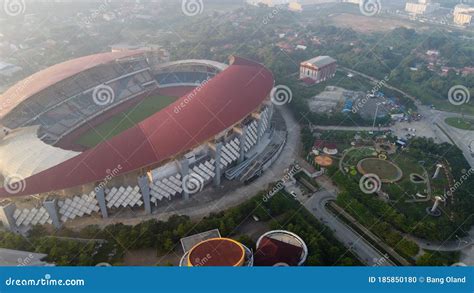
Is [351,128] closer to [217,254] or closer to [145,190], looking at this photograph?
[145,190]

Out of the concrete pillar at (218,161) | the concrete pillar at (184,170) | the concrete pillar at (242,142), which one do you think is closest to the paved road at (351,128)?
the concrete pillar at (242,142)

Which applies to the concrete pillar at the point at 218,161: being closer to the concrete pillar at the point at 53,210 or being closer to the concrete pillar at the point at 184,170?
the concrete pillar at the point at 184,170

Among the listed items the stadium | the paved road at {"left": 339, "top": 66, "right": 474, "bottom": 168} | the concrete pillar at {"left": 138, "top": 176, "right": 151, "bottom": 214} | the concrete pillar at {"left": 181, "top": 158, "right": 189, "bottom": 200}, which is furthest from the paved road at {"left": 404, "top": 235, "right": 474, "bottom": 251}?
the concrete pillar at {"left": 138, "top": 176, "right": 151, "bottom": 214}

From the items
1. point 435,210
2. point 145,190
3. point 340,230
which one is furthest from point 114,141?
point 435,210

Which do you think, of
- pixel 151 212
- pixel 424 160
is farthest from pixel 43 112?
pixel 424 160

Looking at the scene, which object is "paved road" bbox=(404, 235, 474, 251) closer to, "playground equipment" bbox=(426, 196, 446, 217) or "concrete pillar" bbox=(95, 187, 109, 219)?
"playground equipment" bbox=(426, 196, 446, 217)

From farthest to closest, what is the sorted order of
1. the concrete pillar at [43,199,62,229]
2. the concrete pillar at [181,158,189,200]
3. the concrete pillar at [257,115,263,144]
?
the concrete pillar at [257,115,263,144] < the concrete pillar at [181,158,189,200] < the concrete pillar at [43,199,62,229]
